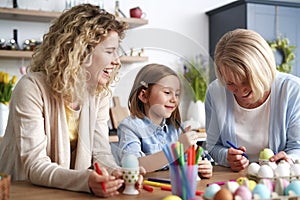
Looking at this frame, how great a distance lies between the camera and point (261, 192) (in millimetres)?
937

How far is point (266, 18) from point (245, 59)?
2296 mm

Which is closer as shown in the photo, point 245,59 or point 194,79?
point 194,79

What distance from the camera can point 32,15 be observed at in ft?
10.5

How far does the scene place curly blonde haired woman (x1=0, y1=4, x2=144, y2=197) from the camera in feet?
4.13

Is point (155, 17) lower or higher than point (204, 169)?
higher

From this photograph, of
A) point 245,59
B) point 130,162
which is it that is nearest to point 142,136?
point 130,162

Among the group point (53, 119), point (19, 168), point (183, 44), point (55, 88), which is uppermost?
point (183, 44)

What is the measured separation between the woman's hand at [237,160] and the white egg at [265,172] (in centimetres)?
32

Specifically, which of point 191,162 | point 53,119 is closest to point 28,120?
point 53,119

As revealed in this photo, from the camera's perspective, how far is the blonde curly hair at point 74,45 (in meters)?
1.35

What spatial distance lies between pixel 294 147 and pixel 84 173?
2.65ft

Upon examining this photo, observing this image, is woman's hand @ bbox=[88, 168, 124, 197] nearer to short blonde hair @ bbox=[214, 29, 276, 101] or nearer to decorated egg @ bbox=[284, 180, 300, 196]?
decorated egg @ bbox=[284, 180, 300, 196]

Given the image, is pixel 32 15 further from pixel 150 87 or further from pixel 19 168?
pixel 150 87

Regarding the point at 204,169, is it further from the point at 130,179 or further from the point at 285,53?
the point at 285,53
